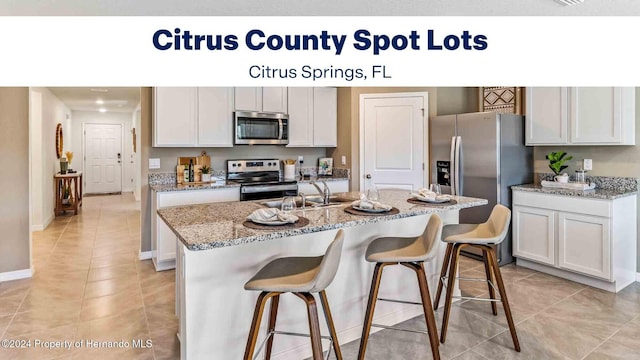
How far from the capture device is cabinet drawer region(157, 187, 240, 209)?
11.6 feet

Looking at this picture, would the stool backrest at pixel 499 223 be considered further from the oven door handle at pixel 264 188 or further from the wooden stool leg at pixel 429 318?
the oven door handle at pixel 264 188

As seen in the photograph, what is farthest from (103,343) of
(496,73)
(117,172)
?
(117,172)

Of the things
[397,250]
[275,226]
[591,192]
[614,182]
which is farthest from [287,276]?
[614,182]

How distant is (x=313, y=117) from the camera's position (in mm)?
4785

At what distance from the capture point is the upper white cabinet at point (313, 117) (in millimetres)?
4625

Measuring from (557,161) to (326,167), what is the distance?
9.00 feet

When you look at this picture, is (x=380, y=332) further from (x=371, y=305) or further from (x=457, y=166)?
(x=457, y=166)

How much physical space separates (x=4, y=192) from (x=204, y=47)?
2358 millimetres

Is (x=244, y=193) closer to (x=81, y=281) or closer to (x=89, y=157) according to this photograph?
(x=81, y=281)

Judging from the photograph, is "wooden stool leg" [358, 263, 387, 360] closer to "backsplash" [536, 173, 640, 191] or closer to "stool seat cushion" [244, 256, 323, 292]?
"stool seat cushion" [244, 256, 323, 292]

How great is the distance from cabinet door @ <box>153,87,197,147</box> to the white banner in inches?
4.2

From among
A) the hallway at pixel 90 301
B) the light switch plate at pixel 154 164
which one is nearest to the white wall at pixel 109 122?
the hallway at pixel 90 301

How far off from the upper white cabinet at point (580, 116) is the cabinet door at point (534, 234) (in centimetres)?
76

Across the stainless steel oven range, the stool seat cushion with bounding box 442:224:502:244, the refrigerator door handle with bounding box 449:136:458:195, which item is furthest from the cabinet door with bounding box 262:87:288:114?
the stool seat cushion with bounding box 442:224:502:244
